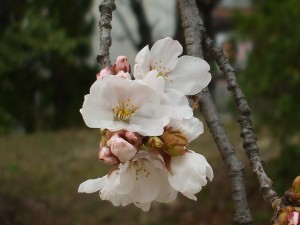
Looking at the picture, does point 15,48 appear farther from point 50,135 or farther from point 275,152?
point 275,152

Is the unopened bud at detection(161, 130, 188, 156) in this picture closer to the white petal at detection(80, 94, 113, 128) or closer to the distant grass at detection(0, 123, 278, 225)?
the white petal at detection(80, 94, 113, 128)

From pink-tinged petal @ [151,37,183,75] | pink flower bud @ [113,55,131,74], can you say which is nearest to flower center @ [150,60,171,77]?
pink-tinged petal @ [151,37,183,75]

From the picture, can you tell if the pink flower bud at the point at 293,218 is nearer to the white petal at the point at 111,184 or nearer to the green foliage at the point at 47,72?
the white petal at the point at 111,184

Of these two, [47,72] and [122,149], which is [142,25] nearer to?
[47,72]

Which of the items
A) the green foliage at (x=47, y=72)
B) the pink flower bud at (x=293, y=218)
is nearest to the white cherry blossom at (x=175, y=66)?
the pink flower bud at (x=293, y=218)

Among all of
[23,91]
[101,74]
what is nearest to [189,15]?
[101,74]
